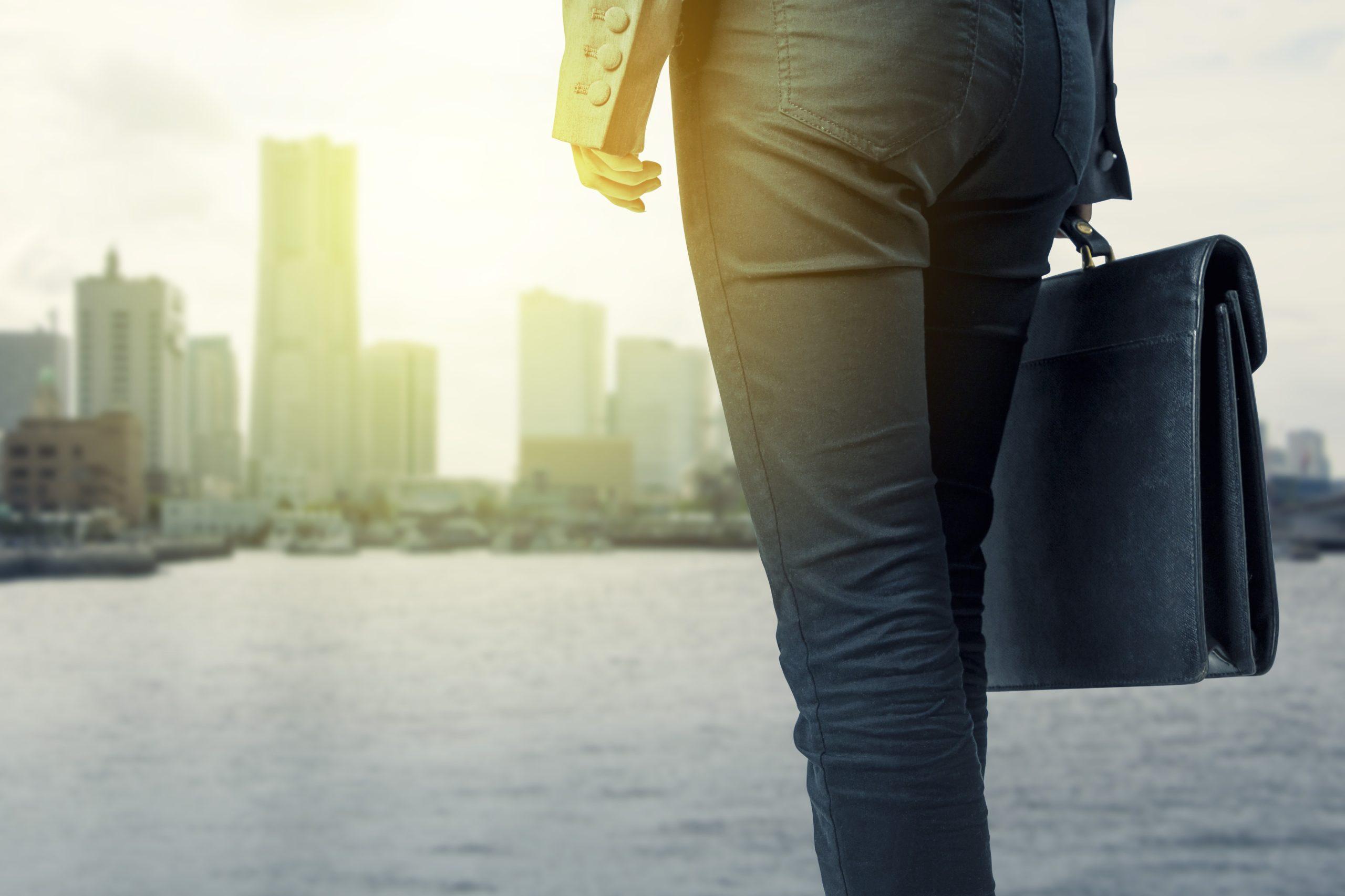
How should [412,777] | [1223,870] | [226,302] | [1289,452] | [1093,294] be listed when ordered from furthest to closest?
[226,302], [1289,452], [412,777], [1223,870], [1093,294]

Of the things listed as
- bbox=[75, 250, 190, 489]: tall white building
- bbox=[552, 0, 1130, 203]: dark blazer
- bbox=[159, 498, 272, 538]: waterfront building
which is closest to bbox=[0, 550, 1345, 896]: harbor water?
bbox=[552, 0, 1130, 203]: dark blazer

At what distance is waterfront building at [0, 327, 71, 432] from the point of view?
203 feet

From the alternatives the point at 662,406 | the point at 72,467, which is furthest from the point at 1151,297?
the point at 72,467

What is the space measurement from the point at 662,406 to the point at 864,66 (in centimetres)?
5743

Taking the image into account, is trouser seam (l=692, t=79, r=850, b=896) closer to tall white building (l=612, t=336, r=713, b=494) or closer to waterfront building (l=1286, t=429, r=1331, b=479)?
waterfront building (l=1286, t=429, r=1331, b=479)

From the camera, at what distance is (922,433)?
645 mm

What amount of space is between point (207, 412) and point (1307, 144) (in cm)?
6790

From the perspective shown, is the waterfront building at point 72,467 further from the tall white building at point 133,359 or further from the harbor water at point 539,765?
the harbor water at point 539,765

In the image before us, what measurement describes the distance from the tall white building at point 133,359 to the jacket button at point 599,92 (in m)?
74.4

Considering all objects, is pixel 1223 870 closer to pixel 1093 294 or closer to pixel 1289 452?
pixel 1093 294

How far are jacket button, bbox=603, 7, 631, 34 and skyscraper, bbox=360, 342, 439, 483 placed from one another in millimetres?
76243

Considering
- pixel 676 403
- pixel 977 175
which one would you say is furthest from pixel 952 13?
pixel 676 403

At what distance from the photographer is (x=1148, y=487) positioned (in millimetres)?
725

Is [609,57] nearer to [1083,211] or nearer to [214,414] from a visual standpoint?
[1083,211]
